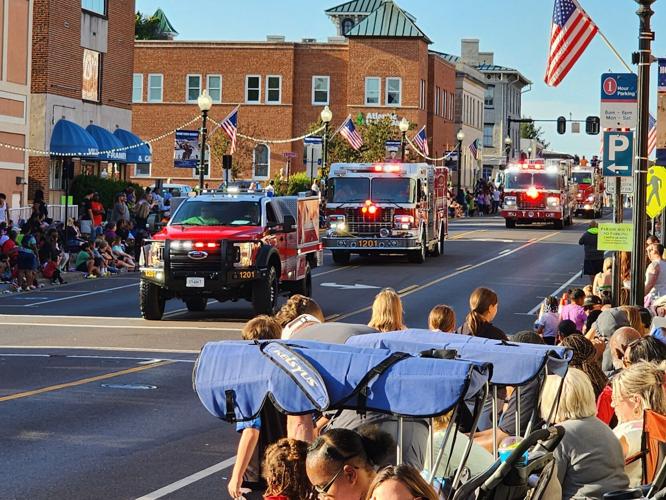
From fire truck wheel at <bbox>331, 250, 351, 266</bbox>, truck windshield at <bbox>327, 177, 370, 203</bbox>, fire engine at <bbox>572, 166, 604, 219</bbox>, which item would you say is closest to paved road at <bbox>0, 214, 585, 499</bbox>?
fire truck wheel at <bbox>331, 250, 351, 266</bbox>

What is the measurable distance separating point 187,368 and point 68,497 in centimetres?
859

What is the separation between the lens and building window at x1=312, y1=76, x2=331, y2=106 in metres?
91.1

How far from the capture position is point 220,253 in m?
25.4

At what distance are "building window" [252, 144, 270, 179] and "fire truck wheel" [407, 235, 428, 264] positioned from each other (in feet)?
158

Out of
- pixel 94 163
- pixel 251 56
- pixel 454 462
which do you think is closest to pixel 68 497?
pixel 454 462

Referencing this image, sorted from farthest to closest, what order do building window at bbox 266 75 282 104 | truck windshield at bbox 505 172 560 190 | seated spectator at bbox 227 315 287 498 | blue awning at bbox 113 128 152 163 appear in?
1. building window at bbox 266 75 282 104
2. truck windshield at bbox 505 172 560 190
3. blue awning at bbox 113 128 152 163
4. seated spectator at bbox 227 315 287 498

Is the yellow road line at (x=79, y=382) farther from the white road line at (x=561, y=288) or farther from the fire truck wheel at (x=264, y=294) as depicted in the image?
the white road line at (x=561, y=288)

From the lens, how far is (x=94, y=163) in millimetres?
54656

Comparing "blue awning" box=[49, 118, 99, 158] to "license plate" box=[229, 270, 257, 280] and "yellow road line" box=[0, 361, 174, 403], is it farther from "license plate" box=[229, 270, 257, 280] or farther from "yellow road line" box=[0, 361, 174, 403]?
"yellow road line" box=[0, 361, 174, 403]

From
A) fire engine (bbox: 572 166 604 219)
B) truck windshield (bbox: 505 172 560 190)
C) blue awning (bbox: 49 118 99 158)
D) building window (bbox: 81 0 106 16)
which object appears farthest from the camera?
fire engine (bbox: 572 166 604 219)

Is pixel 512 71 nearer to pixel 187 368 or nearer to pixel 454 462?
pixel 187 368

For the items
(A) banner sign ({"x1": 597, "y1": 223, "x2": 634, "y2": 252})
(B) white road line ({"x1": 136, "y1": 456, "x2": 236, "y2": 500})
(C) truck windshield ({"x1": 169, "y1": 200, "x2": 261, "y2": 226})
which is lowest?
(B) white road line ({"x1": 136, "y1": 456, "x2": 236, "y2": 500})

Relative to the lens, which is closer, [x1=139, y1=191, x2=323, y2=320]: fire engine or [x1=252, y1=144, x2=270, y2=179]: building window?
[x1=139, y1=191, x2=323, y2=320]: fire engine

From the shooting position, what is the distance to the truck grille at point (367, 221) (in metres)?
41.0
